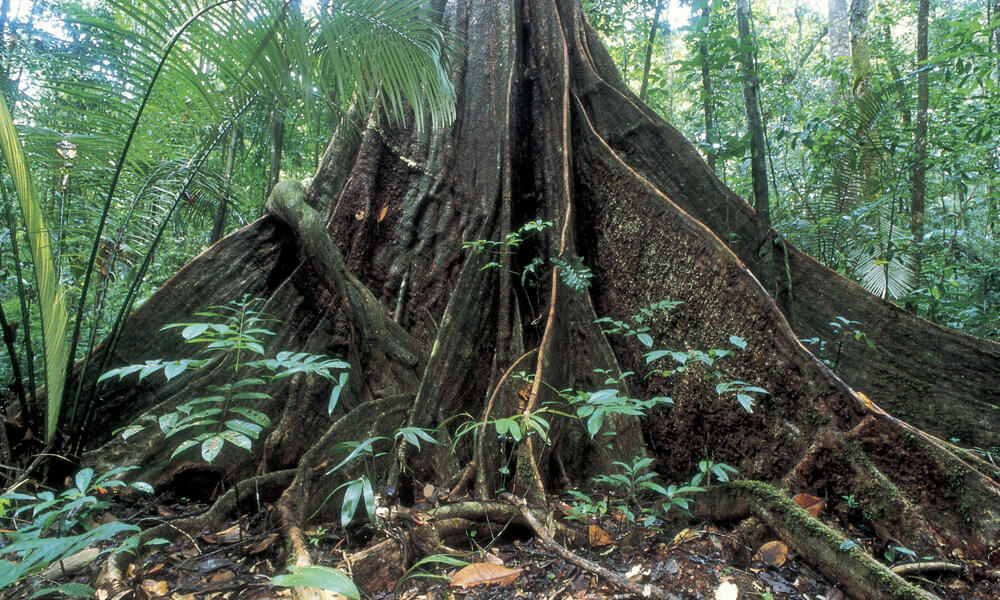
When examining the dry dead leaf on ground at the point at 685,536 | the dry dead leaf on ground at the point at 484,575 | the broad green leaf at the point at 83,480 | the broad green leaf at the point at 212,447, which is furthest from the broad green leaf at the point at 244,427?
the dry dead leaf on ground at the point at 685,536

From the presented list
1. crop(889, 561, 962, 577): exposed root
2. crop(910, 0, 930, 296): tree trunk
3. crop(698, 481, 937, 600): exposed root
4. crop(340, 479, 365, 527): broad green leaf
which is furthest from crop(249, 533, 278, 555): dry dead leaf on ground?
crop(910, 0, 930, 296): tree trunk

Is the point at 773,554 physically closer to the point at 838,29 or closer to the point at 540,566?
the point at 540,566

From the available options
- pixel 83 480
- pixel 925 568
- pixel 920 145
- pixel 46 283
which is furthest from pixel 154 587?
pixel 920 145

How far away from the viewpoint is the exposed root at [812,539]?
1.41m

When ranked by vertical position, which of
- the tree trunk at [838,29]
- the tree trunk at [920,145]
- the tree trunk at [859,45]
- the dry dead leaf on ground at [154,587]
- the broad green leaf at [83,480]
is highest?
the tree trunk at [838,29]

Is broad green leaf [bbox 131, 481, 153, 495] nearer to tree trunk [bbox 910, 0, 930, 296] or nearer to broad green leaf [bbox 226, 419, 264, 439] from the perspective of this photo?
broad green leaf [bbox 226, 419, 264, 439]

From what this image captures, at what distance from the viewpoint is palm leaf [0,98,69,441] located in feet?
6.58

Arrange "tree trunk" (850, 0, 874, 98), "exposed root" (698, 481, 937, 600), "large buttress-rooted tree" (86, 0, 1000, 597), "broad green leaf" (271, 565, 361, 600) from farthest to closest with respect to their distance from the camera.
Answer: "tree trunk" (850, 0, 874, 98) < "large buttress-rooted tree" (86, 0, 1000, 597) < "exposed root" (698, 481, 937, 600) < "broad green leaf" (271, 565, 361, 600)

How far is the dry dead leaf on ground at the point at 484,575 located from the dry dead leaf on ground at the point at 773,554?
81cm

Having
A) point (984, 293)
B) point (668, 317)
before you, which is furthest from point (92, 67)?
point (984, 293)

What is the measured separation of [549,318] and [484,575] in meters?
1.26

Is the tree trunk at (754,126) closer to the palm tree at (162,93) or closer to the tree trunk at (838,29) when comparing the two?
the palm tree at (162,93)

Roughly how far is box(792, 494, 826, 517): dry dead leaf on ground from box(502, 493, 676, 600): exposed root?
702mm

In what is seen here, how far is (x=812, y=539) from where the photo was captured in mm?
1607
